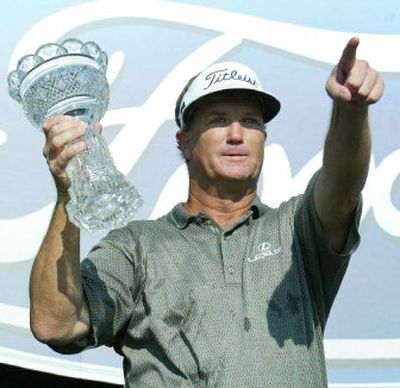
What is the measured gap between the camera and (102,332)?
1.92 metres

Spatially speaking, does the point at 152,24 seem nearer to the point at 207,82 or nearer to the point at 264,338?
the point at 207,82

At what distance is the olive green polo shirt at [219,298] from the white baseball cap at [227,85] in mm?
244

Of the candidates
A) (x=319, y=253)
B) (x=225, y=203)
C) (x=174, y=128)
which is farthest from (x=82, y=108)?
(x=174, y=128)

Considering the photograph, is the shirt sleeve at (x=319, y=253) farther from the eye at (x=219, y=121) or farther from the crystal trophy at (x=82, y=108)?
the crystal trophy at (x=82, y=108)

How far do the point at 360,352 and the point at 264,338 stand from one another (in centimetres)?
115

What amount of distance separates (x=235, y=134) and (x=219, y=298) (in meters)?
0.35

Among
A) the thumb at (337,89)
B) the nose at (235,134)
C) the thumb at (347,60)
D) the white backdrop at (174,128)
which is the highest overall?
the thumb at (347,60)

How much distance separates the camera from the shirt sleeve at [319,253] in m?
1.92

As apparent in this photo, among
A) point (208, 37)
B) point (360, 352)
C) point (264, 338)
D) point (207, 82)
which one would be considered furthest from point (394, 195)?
point (264, 338)

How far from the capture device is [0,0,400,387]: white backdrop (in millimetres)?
2922

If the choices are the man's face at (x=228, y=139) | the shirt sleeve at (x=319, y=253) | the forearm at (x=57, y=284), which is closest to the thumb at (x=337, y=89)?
the shirt sleeve at (x=319, y=253)

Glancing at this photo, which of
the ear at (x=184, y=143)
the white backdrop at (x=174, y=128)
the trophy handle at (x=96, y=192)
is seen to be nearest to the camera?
the trophy handle at (x=96, y=192)

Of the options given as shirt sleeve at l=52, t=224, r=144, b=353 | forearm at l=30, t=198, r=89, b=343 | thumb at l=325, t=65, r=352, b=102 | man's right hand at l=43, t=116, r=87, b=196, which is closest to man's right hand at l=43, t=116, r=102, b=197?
man's right hand at l=43, t=116, r=87, b=196

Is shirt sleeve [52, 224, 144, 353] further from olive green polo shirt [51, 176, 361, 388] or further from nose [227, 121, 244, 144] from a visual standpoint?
nose [227, 121, 244, 144]
